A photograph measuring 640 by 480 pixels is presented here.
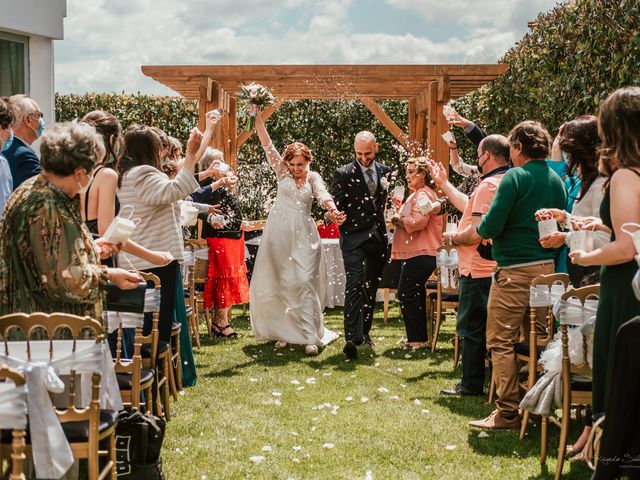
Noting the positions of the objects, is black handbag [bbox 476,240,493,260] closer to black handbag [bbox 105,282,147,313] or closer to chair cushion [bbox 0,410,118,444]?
black handbag [bbox 105,282,147,313]

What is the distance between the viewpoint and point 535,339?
14.0 feet

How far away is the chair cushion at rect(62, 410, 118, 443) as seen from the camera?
289cm

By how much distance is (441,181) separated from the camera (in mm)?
5430

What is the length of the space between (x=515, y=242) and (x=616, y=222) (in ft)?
5.55

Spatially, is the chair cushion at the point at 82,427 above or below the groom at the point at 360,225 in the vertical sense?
below

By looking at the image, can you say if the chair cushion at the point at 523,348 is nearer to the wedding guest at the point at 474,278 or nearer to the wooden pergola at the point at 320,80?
the wedding guest at the point at 474,278

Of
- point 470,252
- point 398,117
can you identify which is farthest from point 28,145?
point 398,117

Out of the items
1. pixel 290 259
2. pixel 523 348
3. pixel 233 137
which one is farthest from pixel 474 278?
pixel 233 137

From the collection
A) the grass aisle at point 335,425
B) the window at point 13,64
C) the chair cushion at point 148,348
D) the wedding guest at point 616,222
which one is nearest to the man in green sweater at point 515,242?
the grass aisle at point 335,425

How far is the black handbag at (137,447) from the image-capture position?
11.5ft

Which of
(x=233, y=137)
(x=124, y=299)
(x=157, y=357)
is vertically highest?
(x=233, y=137)

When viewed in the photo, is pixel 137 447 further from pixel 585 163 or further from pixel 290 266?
pixel 290 266

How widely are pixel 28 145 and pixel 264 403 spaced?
7.84ft

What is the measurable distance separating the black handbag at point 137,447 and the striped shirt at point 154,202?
1636 millimetres
